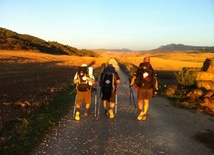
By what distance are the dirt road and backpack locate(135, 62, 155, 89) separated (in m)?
1.43

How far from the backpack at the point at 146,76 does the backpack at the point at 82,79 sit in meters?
2.05

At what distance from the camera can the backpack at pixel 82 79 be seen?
10773mm

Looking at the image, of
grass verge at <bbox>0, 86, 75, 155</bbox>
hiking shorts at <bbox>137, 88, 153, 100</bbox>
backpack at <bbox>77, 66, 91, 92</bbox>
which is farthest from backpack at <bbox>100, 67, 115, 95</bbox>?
grass verge at <bbox>0, 86, 75, 155</bbox>

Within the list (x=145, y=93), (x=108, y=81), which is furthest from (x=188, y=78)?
(x=108, y=81)

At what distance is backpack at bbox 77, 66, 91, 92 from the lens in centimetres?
1077

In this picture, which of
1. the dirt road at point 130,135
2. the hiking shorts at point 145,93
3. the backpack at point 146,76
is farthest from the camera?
the hiking shorts at point 145,93

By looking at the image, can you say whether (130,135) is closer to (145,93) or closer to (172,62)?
(145,93)

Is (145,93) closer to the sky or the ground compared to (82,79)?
closer to the ground

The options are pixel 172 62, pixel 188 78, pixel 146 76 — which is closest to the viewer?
pixel 146 76

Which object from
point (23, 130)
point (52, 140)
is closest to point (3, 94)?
point (23, 130)

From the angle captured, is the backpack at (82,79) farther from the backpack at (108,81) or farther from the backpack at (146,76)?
the backpack at (146,76)

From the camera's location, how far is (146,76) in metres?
10.8

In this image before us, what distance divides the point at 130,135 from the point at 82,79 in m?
3.07

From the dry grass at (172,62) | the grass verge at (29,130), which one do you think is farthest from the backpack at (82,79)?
the dry grass at (172,62)
